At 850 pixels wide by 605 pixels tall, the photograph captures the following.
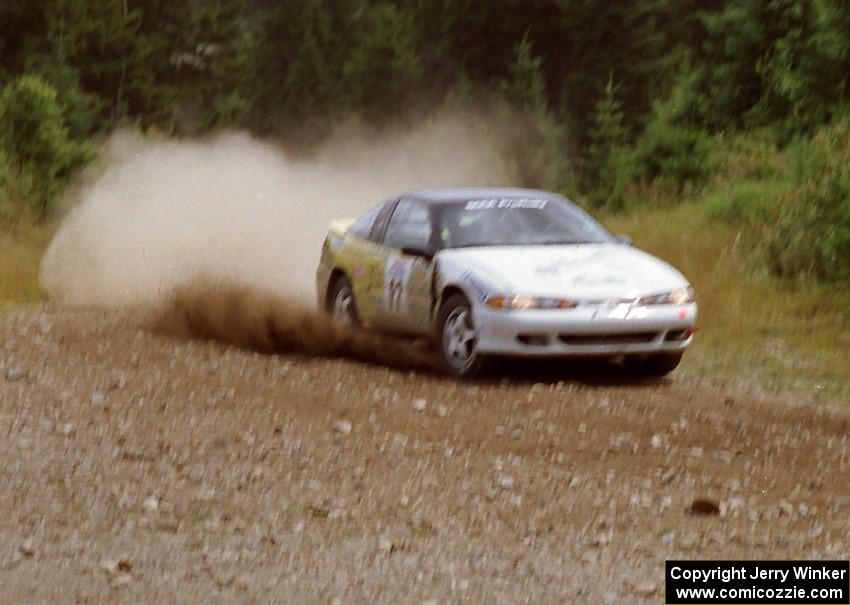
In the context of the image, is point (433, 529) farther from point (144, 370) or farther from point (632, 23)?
point (632, 23)

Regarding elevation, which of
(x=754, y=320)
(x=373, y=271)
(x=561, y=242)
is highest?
(x=561, y=242)

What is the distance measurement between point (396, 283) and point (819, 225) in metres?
6.65

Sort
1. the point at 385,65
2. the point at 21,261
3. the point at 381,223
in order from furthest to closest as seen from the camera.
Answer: the point at 385,65 < the point at 21,261 < the point at 381,223

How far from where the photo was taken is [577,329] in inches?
469

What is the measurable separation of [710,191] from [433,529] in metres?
19.0

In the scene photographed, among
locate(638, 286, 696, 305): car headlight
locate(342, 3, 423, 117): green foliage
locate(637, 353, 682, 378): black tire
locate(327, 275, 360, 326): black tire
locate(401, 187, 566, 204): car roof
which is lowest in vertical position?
locate(342, 3, 423, 117): green foliage

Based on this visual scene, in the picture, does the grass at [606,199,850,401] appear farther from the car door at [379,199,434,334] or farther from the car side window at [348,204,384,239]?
the car side window at [348,204,384,239]

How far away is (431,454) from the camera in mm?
9586

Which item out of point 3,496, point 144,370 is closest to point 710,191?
point 144,370

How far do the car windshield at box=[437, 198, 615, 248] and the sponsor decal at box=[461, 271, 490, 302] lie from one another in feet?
2.25

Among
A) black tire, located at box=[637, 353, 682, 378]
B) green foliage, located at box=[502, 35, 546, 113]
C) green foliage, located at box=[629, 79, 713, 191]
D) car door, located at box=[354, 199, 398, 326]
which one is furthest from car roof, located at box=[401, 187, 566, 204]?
green foliage, located at box=[502, 35, 546, 113]

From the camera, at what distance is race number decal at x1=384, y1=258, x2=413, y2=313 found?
13.2 meters

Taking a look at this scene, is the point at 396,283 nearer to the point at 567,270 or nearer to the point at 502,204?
the point at 502,204

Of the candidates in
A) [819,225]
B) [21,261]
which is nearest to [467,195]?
[819,225]
